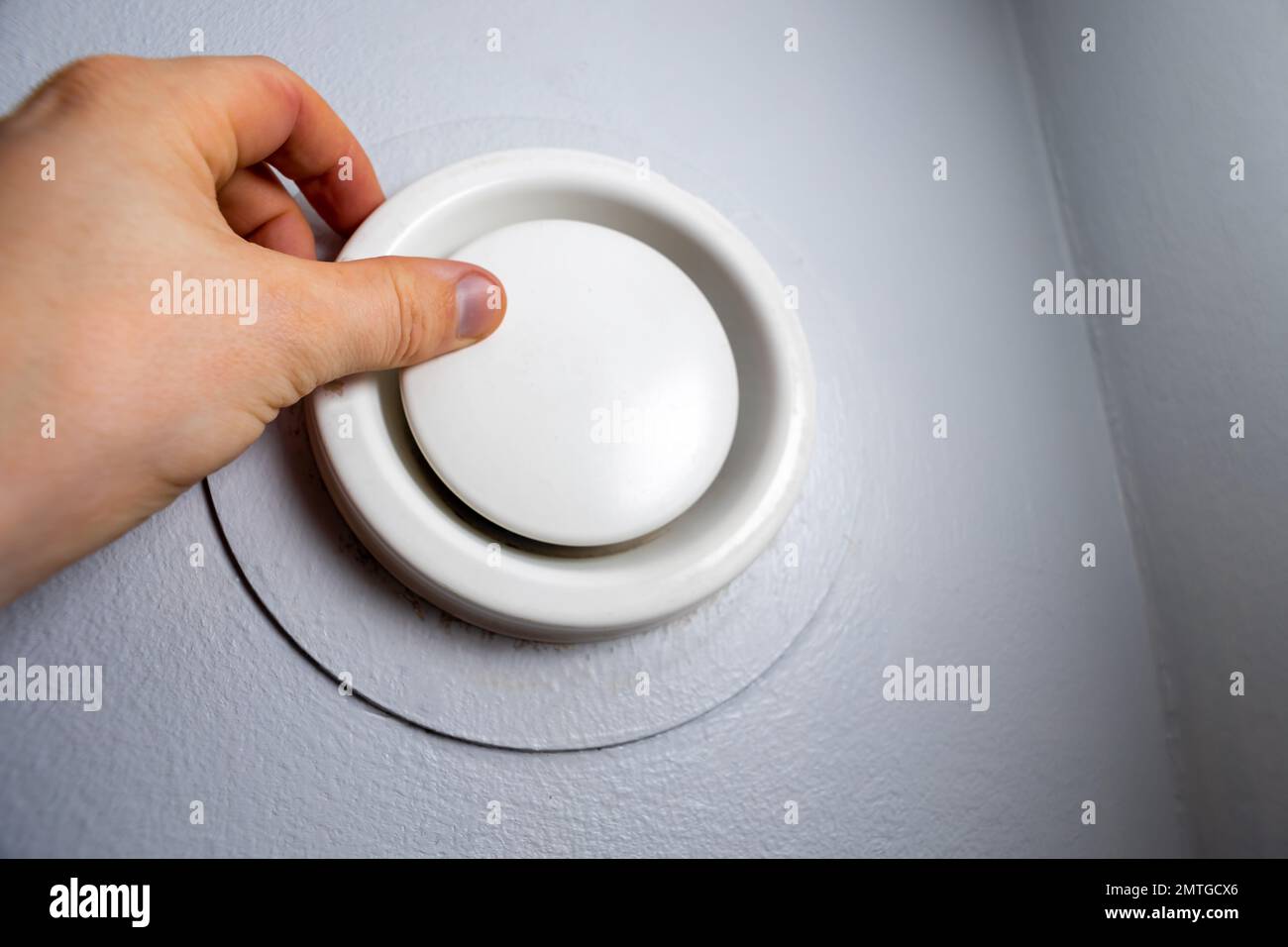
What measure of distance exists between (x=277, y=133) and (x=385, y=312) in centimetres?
11

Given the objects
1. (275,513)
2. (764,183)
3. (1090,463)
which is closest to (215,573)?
(275,513)

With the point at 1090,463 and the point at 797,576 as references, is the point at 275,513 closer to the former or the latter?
the point at 797,576

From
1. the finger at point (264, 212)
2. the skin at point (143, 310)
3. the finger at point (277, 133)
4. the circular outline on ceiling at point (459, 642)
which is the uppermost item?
the finger at point (277, 133)

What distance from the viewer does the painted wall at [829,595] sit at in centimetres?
38

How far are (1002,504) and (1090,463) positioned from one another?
68 mm

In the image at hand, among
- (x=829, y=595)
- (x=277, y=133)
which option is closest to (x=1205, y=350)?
(x=829, y=595)

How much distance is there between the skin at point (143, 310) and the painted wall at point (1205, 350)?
Answer: 37cm

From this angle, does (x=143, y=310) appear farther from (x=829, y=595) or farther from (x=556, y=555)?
(x=829, y=595)

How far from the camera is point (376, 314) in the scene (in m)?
0.35

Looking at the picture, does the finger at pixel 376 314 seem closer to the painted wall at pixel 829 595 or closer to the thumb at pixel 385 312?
the thumb at pixel 385 312

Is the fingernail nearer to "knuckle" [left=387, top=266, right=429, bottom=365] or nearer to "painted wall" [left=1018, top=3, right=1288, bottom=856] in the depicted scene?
"knuckle" [left=387, top=266, right=429, bottom=365]

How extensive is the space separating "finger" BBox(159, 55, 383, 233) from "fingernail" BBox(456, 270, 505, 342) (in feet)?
0.31

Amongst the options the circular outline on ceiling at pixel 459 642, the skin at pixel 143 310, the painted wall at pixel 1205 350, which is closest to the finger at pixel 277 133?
the skin at pixel 143 310
